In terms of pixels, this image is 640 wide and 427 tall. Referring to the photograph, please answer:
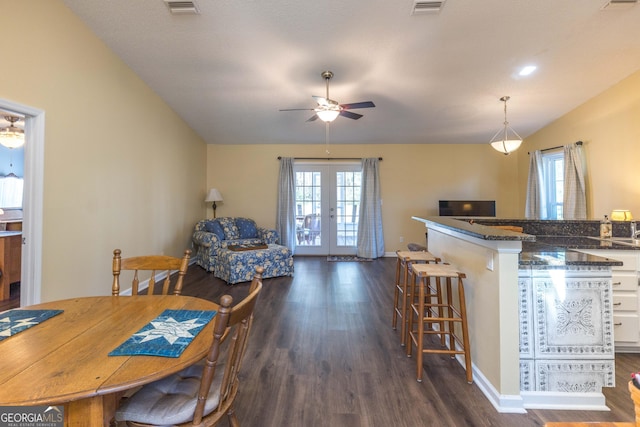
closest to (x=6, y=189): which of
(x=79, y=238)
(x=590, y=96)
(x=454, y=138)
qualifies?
(x=79, y=238)

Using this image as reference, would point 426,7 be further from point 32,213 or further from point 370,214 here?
point 370,214

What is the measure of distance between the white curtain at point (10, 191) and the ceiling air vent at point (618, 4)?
9166 mm

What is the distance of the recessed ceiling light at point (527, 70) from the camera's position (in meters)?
3.45

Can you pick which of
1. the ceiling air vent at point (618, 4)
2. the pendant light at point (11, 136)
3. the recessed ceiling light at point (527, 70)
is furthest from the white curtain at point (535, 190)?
the pendant light at point (11, 136)

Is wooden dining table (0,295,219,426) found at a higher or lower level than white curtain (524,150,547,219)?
lower

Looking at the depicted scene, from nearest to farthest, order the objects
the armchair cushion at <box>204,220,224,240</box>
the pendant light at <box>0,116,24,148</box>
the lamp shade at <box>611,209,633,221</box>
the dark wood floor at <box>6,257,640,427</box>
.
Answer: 1. the dark wood floor at <box>6,257,640,427</box>
2. the lamp shade at <box>611,209,633,221</box>
3. the pendant light at <box>0,116,24,148</box>
4. the armchair cushion at <box>204,220,224,240</box>

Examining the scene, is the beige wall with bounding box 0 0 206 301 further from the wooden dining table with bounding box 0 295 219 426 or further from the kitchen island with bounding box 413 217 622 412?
the kitchen island with bounding box 413 217 622 412

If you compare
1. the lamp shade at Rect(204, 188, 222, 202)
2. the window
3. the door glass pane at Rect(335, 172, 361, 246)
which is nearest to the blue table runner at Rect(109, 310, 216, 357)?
the lamp shade at Rect(204, 188, 222, 202)

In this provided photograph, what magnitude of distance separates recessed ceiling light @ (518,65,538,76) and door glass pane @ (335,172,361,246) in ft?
11.3

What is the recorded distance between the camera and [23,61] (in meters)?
2.17

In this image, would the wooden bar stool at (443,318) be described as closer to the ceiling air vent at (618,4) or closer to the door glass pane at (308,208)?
the ceiling air vent at (618,4)

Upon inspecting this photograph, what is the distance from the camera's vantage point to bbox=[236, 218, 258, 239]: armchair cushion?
5.70m

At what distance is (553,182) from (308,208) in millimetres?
4973

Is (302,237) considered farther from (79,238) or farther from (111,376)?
(111,376)
